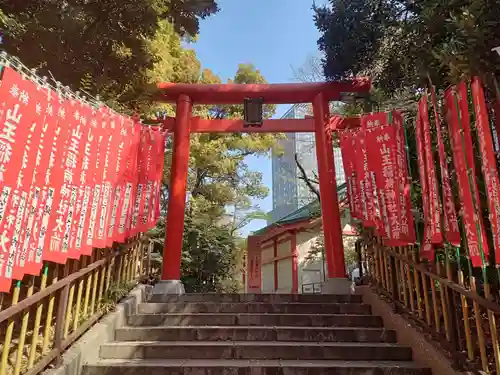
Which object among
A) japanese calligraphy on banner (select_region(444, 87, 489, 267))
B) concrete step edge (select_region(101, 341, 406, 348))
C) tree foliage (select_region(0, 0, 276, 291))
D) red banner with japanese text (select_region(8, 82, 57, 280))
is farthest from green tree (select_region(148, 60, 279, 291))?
japanese calligraphy on banner (select_region(444, 87, 489, 267))

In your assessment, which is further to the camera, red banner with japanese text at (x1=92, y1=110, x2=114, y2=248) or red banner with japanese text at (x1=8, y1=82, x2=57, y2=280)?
red banner with japanese text at (x1=92, y1=110, x2=114, y2=248)

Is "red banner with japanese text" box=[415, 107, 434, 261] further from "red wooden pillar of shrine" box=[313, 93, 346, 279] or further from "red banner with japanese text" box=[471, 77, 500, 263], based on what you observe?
"red wooden pillar of shrine" box=[313, 93, 346, 279]

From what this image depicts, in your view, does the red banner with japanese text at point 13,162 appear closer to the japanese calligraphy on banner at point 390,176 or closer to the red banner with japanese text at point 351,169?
the japanese calligraphy on banner at point 390,176

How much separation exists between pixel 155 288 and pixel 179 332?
2.61 m

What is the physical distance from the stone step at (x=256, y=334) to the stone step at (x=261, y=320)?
381 mm

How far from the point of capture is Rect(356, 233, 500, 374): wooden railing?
10.7 ft

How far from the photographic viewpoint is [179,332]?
15.6ft

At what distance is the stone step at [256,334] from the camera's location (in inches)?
185

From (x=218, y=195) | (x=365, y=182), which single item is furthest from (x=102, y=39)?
(x=218, y=195)

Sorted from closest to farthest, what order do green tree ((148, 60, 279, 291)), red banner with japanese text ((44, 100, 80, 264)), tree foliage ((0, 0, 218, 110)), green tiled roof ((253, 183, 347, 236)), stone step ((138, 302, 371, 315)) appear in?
red banner with japanese text ((44, 100, 80, 264))
tree foliage ((0, 0, 218, 110))
stone step ((138, 302, 371, 315))
green tree ((148, 60, 279, 291))
green tiled roof ((253, 183, 347, 236))

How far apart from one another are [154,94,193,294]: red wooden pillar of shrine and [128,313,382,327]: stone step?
1.96m

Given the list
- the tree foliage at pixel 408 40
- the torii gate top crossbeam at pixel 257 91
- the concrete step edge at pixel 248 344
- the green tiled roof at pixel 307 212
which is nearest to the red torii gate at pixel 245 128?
the torii gate top crossbeam at pixel 257 91

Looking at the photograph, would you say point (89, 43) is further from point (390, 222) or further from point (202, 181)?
point (202, 181)

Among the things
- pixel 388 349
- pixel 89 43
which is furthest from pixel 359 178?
pixel 89 43
